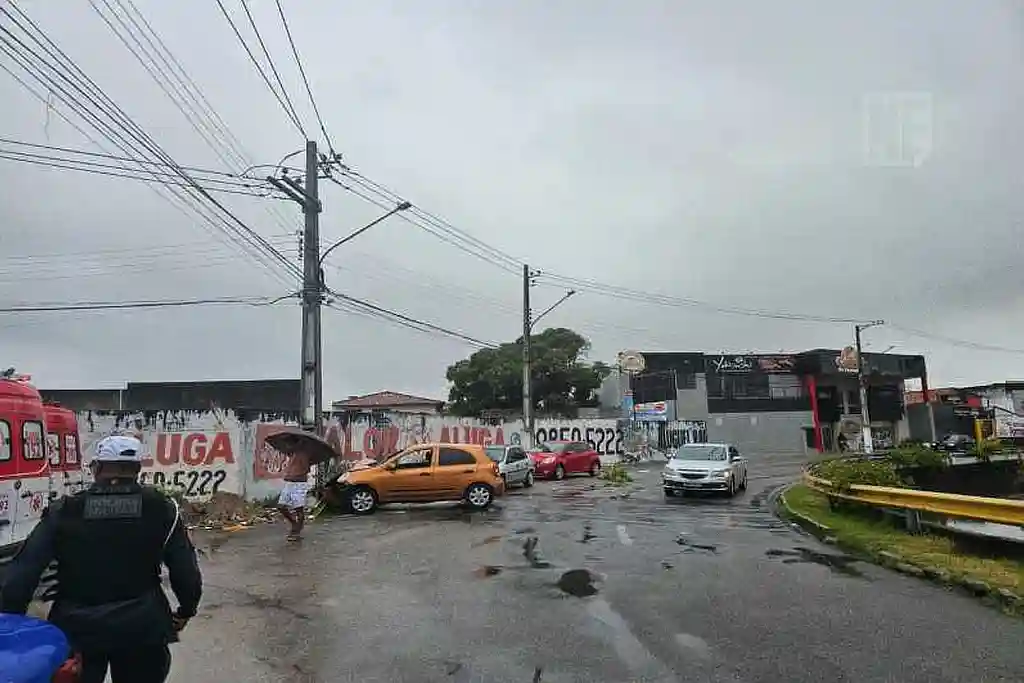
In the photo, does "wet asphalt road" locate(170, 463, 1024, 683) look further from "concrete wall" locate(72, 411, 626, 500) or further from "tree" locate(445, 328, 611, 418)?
"tree" locate(445, 328, 611, 418)

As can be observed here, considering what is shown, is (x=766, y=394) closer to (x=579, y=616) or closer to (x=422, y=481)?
(x=422, y=481)

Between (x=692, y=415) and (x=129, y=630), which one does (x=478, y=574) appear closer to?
(x=129, y=630)

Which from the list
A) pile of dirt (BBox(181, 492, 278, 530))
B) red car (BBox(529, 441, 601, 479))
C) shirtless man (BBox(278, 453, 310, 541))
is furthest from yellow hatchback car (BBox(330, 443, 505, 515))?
red car (BBox(529, 441, 601, 479))

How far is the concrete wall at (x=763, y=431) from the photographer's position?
211ft

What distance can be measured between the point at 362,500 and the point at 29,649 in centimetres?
1634

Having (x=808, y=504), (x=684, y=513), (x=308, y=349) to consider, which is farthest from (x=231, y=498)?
(x=808, y=504)

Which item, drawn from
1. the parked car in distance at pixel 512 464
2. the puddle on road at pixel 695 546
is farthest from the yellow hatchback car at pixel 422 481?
the puddle on road at pixel 695 546

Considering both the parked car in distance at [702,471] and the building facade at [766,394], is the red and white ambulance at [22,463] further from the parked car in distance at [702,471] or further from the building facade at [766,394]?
the building facade at [766,394]

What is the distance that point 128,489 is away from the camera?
363 centimetres

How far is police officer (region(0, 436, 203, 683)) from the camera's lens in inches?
137

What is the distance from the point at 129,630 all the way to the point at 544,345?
2595 inches

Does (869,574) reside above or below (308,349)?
below

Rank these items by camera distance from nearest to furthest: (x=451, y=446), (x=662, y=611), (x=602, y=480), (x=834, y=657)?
1. (x=834, y=657)
2. (x=662, y=611)
3. (x=451, y=446)
4. (x=602, y=480)

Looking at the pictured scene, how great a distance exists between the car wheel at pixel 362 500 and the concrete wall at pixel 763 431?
157ft
